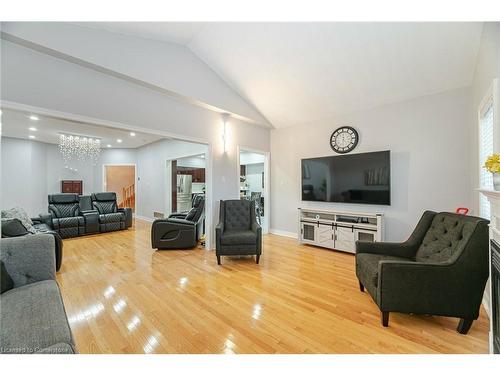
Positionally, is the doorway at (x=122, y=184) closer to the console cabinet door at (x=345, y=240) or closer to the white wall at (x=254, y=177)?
the white wall at (x=254, y=177)

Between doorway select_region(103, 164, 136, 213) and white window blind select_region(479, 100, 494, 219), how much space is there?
1040 cm

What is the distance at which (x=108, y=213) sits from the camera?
585 centimetres

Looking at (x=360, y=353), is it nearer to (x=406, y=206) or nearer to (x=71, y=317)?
(x=71, y=317)

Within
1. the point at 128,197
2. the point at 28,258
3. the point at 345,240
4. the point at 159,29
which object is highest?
the point at 159,29

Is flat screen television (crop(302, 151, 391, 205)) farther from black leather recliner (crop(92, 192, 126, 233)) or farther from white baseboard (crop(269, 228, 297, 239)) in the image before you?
black leather recliner (crop(92, 192, 126, 233))

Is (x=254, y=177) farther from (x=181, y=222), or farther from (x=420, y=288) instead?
(x=420, y=288)

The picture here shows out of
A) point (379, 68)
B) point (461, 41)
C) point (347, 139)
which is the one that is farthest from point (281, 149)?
point (461, 41)

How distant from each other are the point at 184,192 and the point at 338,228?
568cm

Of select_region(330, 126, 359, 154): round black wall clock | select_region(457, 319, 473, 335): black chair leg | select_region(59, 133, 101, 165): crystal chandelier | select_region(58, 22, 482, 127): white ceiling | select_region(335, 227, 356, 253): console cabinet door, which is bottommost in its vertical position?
select_region(457, 319, 473, 335): black chair leg

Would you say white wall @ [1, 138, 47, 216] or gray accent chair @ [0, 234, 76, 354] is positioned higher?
white wall @ [1, 138, 47, 216]

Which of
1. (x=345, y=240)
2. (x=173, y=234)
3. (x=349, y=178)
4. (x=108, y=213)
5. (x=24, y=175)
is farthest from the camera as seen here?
(x=24, y=175)

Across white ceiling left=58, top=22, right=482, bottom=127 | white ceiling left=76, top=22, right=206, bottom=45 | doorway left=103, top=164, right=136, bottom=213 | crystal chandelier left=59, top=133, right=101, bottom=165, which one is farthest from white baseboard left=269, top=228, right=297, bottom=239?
doorway left=103, top=164, right=136, bottom=213

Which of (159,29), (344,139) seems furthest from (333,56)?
(159,29)

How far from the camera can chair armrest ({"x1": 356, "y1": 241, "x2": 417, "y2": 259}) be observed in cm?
240
